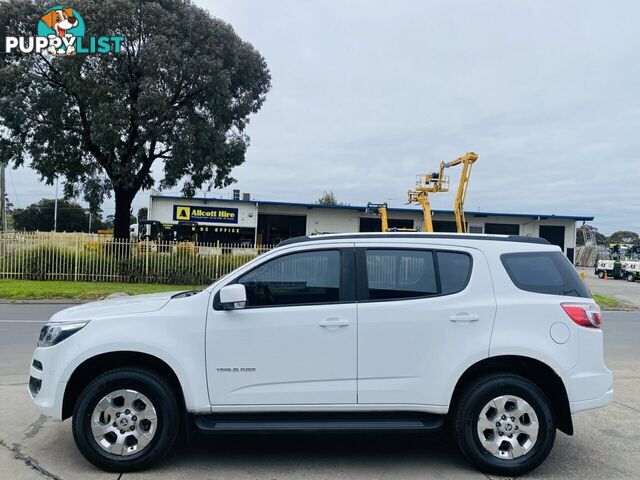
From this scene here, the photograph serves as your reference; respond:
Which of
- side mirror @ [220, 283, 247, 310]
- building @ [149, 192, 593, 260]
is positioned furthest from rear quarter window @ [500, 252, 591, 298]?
building @ [149, 192, 593, 260]

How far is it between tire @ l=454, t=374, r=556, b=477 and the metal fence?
1709 cm

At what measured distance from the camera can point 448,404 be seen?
413 cm

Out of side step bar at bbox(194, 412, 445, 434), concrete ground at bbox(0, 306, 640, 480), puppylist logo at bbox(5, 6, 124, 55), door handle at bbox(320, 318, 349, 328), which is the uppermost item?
puppylist logo at bbox(5, 6, 124, 55)

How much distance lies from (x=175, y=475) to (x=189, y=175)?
20.5 meters

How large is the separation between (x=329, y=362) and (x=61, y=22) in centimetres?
2048

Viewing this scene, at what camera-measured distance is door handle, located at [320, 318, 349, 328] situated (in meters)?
4.10

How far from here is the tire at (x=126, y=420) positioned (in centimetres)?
402

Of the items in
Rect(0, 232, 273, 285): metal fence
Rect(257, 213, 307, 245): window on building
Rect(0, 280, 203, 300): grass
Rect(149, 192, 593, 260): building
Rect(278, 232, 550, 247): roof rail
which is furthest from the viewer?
Rect(257, 213, 307, 245): window on building

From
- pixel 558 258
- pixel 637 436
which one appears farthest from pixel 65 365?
pixel 637 436

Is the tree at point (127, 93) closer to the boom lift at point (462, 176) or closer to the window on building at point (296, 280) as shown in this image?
the boom lift at point (462, 176)

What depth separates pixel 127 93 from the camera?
19969 millimetres

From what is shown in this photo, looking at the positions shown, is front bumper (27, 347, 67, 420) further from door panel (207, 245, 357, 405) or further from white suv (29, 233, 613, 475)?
door panel (207, 245, 357, 405)

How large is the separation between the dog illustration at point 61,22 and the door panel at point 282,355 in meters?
18.7

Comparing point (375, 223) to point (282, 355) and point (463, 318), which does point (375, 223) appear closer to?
point (463, 318)
